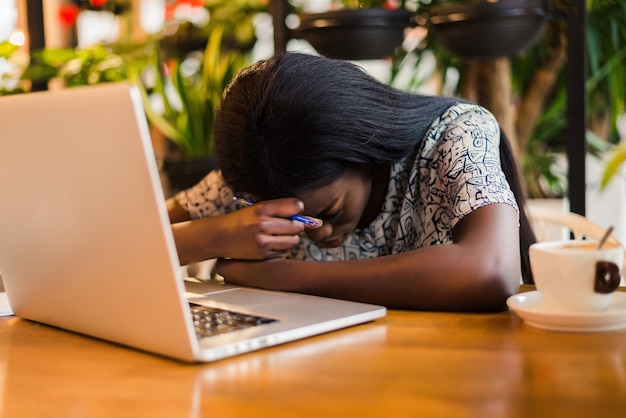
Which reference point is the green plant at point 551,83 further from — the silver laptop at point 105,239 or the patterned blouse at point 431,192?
the silver laptop at point 105,239

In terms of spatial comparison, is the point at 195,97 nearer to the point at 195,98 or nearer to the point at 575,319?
the point at 195,98

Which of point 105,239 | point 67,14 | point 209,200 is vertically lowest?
point 209,200

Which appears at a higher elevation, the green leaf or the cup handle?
the cup handle

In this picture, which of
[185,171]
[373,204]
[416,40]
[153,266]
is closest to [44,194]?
[153,266]

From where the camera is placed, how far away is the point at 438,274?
110cm

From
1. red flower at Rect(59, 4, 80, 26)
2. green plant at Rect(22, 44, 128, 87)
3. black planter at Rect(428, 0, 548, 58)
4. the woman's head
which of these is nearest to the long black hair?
the woman's head

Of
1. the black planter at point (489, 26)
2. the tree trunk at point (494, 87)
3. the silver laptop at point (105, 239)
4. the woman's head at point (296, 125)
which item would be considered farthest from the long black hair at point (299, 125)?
the tree trunk at point (494, 87)

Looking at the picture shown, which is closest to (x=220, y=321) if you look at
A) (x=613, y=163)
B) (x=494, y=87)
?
(x=494, y=87)

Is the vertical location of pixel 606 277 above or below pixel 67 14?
below

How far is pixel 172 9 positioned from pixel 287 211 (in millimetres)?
2280

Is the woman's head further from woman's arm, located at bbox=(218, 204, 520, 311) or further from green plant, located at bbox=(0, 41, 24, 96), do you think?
green plant, located at bbox=(0, 41, 24, 96)

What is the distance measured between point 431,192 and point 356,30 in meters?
0.86

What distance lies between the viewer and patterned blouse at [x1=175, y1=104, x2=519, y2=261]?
1256 millimetres

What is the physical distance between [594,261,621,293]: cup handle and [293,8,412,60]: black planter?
1366 millimetres
